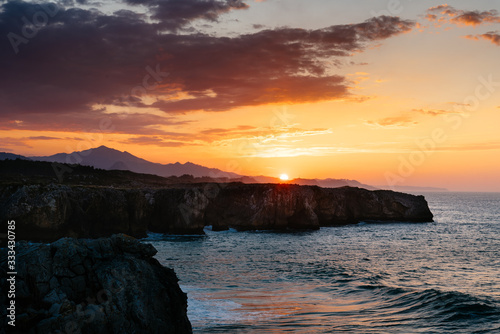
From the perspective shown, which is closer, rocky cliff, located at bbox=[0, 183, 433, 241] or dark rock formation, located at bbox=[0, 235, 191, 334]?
dark rock formation, located at bbox=[0, 235, 191, 334]

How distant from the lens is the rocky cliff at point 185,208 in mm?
49750

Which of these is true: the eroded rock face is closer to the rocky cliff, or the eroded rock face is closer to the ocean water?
the rocky cliff

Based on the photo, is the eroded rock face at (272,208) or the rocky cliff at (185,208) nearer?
the rocky cliff at (185,208)

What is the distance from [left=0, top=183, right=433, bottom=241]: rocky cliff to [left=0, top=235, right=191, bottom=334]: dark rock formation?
122ft

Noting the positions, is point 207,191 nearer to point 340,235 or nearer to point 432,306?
point 340,235

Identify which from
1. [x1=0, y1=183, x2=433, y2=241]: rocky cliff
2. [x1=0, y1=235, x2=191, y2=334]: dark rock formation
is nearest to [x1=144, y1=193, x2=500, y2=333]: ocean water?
[x1=0, y1=235, x2=191, y2=334]: dark rock formation

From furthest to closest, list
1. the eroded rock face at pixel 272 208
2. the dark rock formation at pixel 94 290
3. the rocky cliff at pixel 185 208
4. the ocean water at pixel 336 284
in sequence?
the eroded rock face at pixel 272 208, the rocky cliff at pixel 185 208, the ocean water at pixel 336 284, the dark rock formation at pixel 94 290

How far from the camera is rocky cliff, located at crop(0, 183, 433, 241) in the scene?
49.8m

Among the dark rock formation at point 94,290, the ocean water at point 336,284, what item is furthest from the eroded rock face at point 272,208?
the dark rock formation at point 94,290

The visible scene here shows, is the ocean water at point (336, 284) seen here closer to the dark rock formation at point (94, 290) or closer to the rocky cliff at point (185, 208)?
the dark rock formation at point (94, 290)

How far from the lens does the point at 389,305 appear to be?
2773cm

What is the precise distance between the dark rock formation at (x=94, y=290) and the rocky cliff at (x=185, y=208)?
122ft

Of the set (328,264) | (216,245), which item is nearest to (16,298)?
(328,264)

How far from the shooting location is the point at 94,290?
15.7 meters
